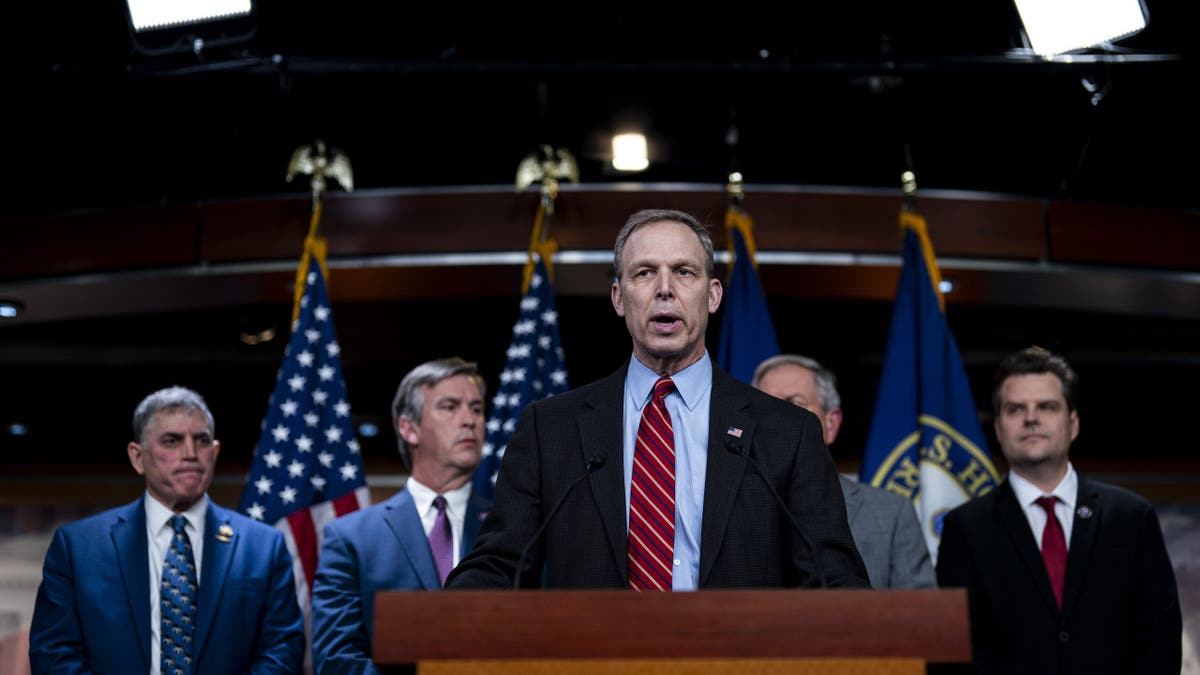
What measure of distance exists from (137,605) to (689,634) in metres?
2.33

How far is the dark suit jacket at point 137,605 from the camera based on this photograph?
3170 mm

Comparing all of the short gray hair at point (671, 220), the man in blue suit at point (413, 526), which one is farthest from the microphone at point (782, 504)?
the man in blue suit at point (413, 526)

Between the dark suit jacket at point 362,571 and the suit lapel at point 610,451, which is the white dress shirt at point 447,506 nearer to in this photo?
the dark suit jacket at point 362,571

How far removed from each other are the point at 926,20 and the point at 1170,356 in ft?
8.85

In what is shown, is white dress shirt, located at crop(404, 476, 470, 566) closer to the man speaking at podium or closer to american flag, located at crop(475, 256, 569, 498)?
american flag, located at crop(475, 256, 569, 498)

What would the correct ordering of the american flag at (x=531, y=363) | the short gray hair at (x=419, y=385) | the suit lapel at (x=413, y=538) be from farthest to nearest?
the american flag at (x=531, y=363)
the short gray hair at (x=419, y=385)
the suit lapel at (x=413, y=538)

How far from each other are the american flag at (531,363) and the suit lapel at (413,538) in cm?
86

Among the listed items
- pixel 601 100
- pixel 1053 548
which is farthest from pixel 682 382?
pixel 601 100

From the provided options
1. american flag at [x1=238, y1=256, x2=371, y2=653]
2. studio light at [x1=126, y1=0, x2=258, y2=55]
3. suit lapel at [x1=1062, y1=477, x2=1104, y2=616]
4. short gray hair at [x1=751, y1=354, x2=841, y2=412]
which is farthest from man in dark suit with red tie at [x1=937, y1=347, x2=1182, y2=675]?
studio light at [x1=126, y1=0, x2=258, y2=55]

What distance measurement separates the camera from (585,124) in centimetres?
517

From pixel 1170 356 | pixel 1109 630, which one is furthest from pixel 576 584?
pixel 1170 356

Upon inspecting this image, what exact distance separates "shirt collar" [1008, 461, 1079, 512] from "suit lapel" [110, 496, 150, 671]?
252 cm

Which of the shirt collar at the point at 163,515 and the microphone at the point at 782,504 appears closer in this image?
the microphone at the point at 782,504

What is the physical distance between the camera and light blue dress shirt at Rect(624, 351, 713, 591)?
1.82 metres
